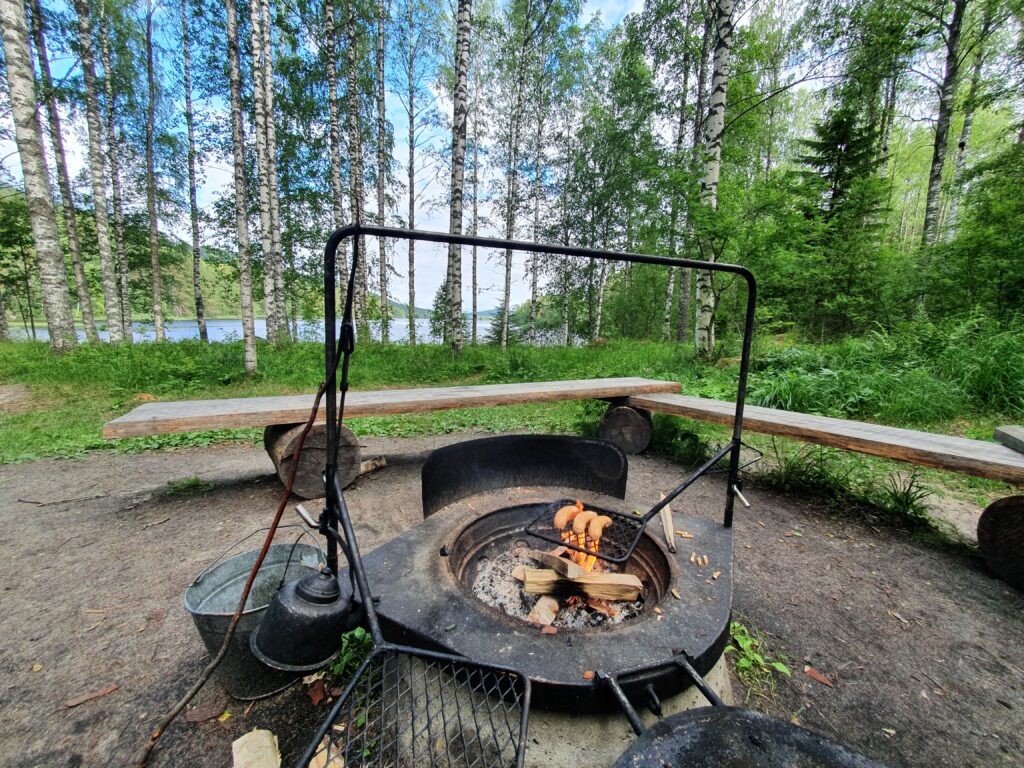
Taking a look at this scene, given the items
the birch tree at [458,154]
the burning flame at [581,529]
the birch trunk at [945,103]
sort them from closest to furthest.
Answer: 1. the burning flame at [581,529]
2. the birch tree at [458,154]
3. the birch trunk at [945,103]

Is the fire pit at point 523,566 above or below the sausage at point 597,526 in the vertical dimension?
below

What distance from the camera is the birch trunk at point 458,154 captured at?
7402mm

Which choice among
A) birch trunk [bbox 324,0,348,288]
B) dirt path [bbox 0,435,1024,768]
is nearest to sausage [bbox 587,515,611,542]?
dirt path [bbox 0,435,1024,768]

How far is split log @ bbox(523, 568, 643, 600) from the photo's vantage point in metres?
1.66

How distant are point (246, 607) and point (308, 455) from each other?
158 cm

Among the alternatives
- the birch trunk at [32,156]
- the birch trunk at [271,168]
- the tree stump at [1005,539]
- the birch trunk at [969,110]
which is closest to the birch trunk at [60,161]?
the birch trunk at [32,156]

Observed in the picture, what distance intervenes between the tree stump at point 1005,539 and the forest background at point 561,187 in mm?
2592

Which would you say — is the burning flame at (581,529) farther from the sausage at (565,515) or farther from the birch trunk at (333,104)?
the birch trunk at (333,104)

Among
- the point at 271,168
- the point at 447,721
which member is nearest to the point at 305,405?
the point at 447,721

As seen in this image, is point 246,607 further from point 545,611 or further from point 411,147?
point 411,147

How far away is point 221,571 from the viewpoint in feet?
5.63

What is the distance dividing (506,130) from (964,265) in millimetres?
13591

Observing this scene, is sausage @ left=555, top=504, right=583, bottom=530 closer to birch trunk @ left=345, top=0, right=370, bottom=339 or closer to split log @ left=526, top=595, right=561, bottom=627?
split log @ left=526, top=595, right=561, bottom=627

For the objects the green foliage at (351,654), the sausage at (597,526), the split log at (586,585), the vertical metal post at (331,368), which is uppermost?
the vertical metal post at (331,368)
